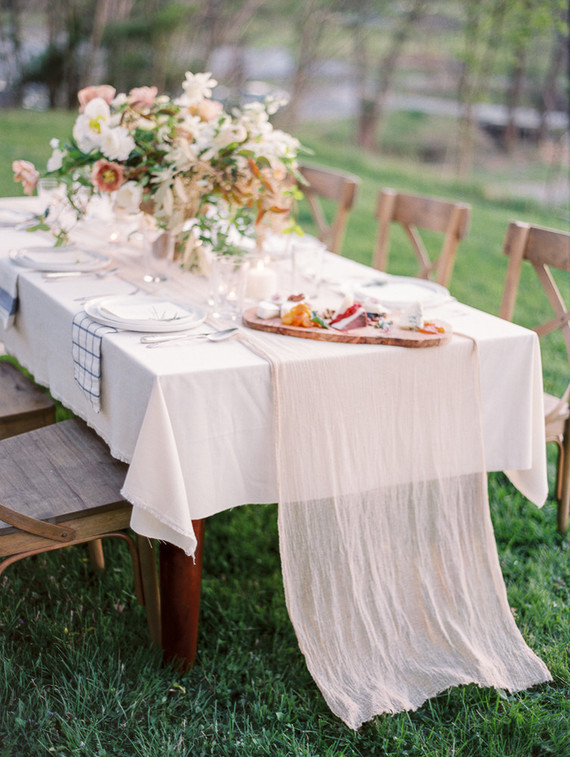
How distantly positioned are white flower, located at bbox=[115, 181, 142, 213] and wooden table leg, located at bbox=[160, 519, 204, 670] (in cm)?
97

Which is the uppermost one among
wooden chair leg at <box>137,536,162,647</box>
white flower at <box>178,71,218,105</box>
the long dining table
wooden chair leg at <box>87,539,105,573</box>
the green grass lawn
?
white flower at <box>178,71,218,105</box>

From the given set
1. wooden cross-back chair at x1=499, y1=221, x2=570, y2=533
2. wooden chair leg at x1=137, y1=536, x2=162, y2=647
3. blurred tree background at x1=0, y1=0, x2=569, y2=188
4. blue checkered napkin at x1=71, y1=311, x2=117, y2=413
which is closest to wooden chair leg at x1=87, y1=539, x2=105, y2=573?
wooden chair leg at x1=137, y1=536, x2=162, y2=647

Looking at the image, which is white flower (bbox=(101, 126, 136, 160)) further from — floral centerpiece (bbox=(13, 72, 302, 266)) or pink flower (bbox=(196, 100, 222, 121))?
pink flower (bbox=(196, 100, 222, 121))

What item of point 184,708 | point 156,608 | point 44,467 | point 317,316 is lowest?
point 184,708

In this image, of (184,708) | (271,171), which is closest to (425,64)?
(271,171)

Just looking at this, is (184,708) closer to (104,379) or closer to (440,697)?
(440,697)

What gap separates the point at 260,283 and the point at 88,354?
56cm

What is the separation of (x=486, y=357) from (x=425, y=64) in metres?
15.4

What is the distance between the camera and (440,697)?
1897 millimetres

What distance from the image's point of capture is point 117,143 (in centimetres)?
215

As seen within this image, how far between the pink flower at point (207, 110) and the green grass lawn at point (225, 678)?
129 cm

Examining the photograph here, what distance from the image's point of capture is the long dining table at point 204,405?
1621 millimetres

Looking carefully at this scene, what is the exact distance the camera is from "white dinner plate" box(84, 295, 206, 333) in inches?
72.4

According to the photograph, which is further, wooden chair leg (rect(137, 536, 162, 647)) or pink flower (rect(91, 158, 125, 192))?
pink flower (rect(91, 158, 125, 192))
